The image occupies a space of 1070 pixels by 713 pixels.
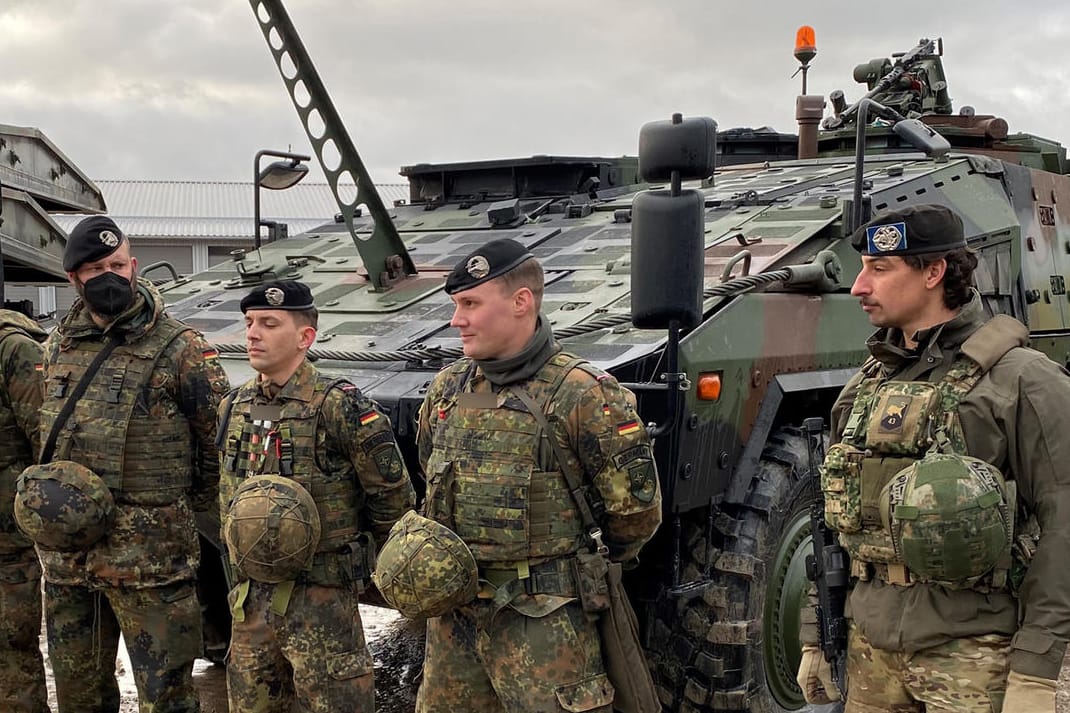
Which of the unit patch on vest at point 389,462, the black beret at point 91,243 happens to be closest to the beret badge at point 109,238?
the black beret at point 91,243

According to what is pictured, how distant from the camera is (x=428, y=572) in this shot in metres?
2.93

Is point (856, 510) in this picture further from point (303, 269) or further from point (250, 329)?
point (303, 269)

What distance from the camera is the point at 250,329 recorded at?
3686 millimetres

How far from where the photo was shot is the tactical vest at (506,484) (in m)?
3.01

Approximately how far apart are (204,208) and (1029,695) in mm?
31642

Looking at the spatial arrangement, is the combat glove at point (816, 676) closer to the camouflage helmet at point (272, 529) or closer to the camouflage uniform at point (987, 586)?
the camouflage uniform at point (987, 586)

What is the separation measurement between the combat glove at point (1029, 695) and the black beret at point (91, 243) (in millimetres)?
3001

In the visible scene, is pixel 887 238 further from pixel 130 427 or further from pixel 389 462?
pixel 130 427

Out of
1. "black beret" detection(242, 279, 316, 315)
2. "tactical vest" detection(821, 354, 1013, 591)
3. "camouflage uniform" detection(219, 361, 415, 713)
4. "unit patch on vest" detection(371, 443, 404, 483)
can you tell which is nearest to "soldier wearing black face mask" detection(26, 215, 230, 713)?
"camouflage uniform" detection(219, 361, 415, 713)

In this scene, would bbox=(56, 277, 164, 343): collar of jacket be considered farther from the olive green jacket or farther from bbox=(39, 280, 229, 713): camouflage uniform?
the olive green jacket

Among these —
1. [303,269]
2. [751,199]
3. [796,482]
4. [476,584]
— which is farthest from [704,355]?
[303,269]

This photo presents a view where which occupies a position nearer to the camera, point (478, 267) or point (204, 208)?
point (478, 267)

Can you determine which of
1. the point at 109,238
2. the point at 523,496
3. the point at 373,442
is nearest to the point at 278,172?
the point at 109,238

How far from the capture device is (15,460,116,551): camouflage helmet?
3816 millimetres
